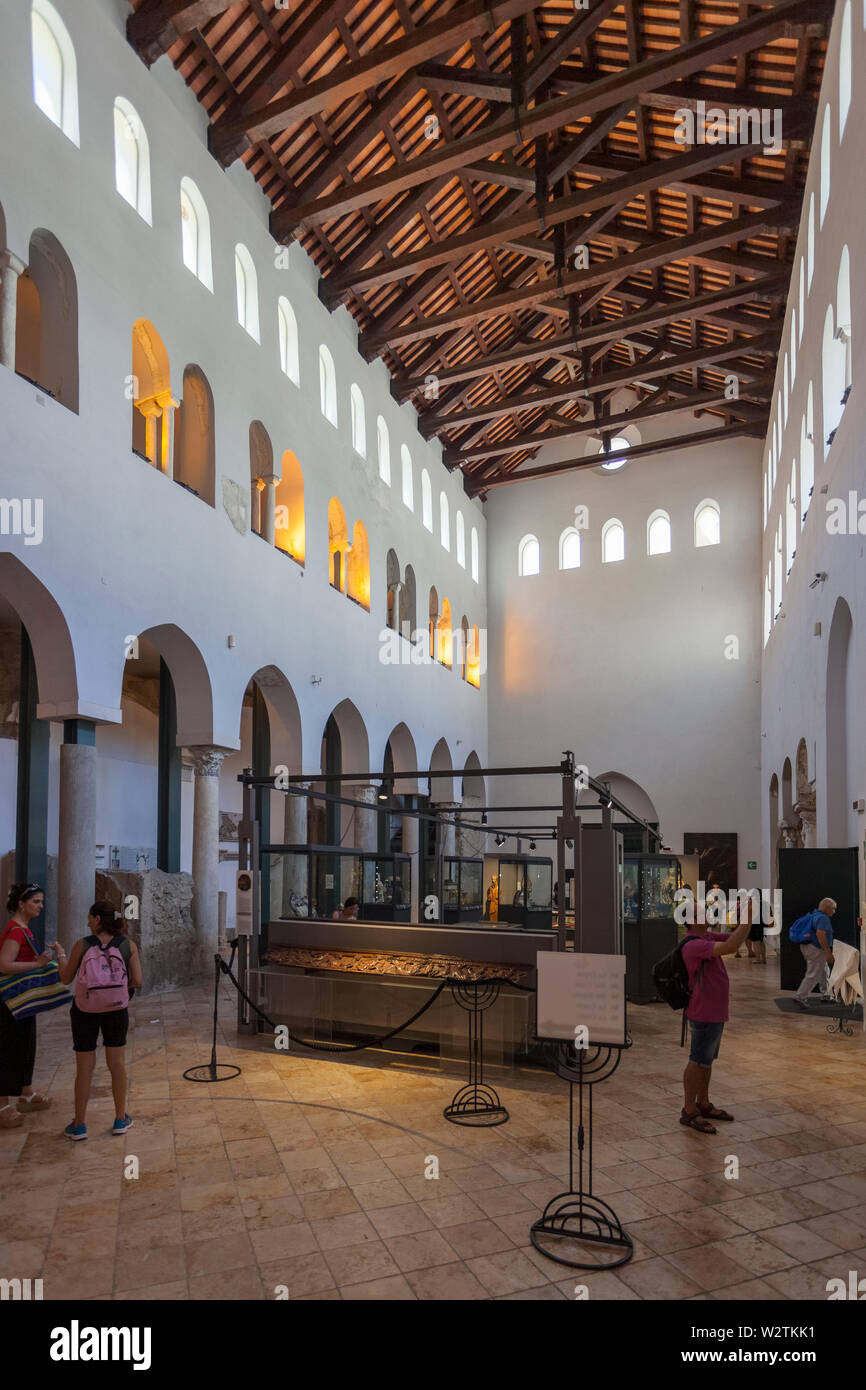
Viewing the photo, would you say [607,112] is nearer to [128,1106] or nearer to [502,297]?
[502,297]

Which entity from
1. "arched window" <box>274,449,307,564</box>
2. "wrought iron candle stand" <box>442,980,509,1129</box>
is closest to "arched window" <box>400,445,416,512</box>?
"arched window" <box>274,449,307,564</box>

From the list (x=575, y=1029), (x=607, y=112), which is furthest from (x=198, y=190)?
(x=575, y=1029)

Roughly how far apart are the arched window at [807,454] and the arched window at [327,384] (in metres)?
8.34

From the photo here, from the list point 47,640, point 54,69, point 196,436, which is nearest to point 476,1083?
point 47,640

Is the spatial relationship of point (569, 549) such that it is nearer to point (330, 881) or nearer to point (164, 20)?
point (330, 881)

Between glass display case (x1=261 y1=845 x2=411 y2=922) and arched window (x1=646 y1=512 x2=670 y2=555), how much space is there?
45.5 ft

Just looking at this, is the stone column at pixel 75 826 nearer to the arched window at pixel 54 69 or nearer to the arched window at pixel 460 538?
the arched window at pixel 54 69

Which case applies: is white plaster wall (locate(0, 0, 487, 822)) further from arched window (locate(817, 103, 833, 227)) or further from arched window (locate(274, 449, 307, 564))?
arched window (locate(817, 103, 833, 227))

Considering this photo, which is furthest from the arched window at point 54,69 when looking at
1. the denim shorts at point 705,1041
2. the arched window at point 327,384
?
the denim shorts at point 705,1041

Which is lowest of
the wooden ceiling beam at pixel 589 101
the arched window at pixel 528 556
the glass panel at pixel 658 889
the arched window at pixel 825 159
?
the glass panel at pixel 658 889

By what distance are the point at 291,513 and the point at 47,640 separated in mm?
7044

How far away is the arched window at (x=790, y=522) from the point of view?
18.2m

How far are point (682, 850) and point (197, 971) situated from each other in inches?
614

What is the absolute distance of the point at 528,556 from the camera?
29.1 m
